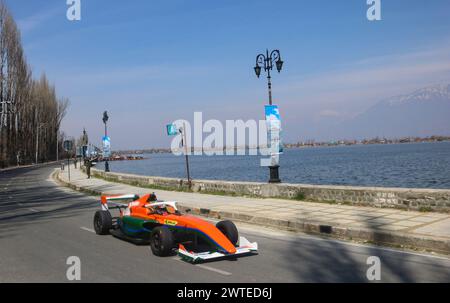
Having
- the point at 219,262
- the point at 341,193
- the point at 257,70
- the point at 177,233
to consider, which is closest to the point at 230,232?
the point at 219,262

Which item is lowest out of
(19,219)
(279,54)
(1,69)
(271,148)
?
(19,219)

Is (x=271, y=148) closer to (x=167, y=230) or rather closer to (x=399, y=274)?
(x=167, y=230)

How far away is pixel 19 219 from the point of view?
13.6 metres

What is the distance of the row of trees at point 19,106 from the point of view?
65.8m

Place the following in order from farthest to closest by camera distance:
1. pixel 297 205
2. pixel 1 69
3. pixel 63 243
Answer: pixel 1 69 → pixel 297 205 → pixel 63 243

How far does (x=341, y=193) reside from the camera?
13250mm

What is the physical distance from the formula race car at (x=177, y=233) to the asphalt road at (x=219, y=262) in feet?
0.60

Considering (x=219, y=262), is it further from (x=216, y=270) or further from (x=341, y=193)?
(x=341, y=193)

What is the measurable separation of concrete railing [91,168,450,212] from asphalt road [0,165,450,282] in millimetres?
3323

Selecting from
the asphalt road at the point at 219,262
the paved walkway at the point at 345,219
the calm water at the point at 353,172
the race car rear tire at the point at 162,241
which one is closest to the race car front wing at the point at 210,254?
the asphalt road at the point at 219,262

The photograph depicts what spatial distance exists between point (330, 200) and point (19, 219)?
9.71m

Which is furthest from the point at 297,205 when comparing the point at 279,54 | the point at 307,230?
the point at 279,54
